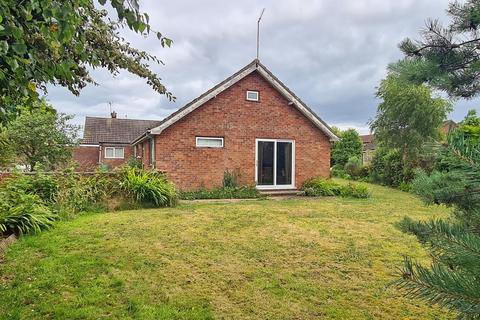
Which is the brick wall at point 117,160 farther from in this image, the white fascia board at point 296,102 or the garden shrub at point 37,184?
the garden shrub at point 37,184

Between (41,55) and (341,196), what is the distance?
13.1 metres

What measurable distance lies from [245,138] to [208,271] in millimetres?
10760

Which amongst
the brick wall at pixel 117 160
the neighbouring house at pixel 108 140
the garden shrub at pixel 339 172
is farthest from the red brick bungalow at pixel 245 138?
the neighbouring house at pixel 108 140

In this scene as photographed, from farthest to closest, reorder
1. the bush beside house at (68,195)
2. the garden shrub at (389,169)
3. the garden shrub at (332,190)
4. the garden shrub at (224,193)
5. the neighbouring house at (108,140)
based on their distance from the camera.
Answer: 1. the neighbouring house at (108,140)
2. the garden shrub at (389,169)
3. the garden shrub at (332,190)
4. the garden shrub at (224,193)
5. the bush beside house at (68,195)

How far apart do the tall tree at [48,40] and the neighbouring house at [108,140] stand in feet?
83.1

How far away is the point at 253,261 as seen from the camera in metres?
5.25

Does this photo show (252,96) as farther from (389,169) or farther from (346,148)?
(346,148)

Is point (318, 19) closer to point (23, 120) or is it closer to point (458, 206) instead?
point (458, 206)

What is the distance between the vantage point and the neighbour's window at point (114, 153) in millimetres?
29703

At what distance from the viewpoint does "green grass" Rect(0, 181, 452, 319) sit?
365cm

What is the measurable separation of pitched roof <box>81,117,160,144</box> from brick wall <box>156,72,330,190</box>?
16707mm

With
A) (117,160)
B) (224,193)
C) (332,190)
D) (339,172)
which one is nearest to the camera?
(224,193)

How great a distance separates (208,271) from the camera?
4.81m

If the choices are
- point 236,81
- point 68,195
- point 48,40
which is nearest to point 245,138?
point 236,81
